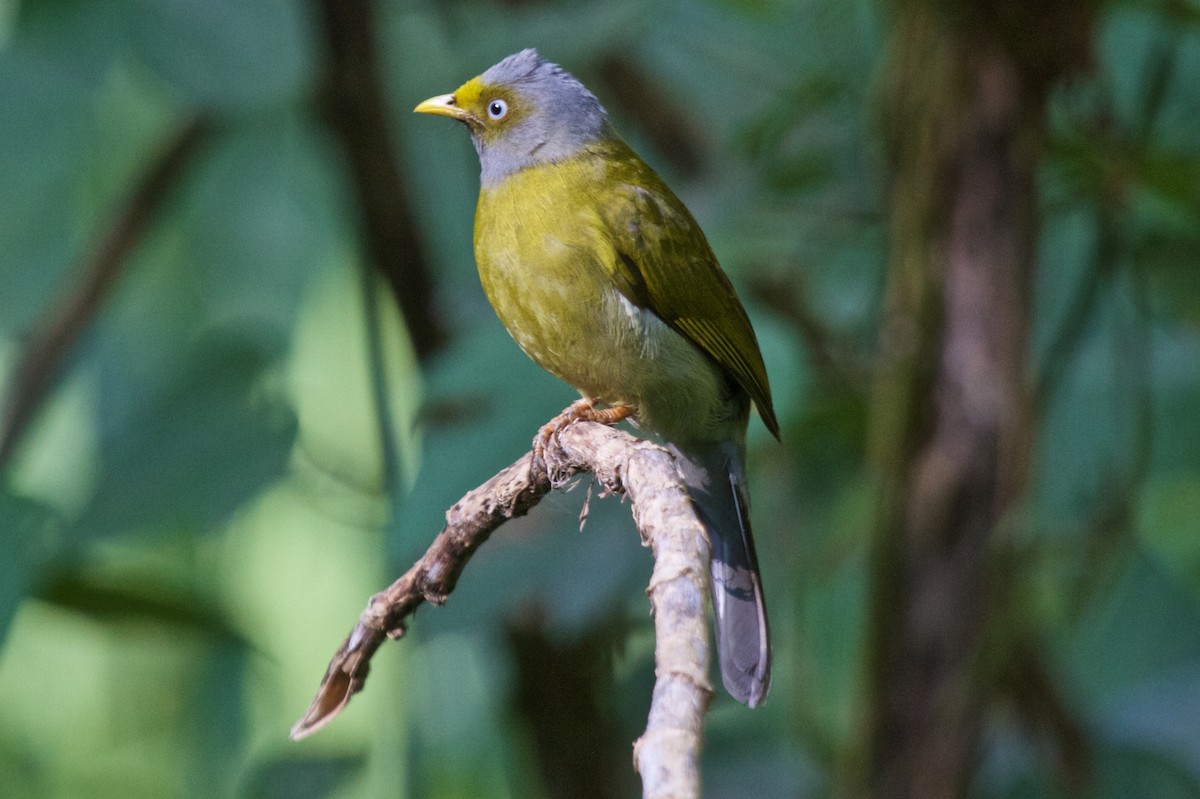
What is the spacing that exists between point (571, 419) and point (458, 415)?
641 millimetres

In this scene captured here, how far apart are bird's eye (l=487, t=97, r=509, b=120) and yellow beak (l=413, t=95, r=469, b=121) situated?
8cm

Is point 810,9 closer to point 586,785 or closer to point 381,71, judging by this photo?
point 381,71

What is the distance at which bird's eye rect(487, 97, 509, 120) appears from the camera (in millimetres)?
3197

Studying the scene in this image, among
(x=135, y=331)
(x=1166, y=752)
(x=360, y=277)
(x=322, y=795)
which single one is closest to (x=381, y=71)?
(x=360, y=277)

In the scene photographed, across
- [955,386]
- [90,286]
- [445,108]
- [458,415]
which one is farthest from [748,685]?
[90,286]

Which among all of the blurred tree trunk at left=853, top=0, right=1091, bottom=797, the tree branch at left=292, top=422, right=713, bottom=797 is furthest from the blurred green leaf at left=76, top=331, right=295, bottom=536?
the blurred tree trunk at left=853, top=0, right=1091, bottom=797

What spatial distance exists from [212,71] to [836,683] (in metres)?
2.50

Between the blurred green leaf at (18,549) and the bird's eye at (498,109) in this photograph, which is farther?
the bird's eye at (498,109)

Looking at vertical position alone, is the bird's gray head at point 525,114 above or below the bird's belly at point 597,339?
above

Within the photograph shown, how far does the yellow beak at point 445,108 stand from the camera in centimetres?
322

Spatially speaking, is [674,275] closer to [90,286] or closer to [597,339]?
[597,339]

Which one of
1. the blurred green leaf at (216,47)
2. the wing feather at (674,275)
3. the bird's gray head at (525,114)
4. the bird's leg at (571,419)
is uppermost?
the blurred green leaf at (216,47)

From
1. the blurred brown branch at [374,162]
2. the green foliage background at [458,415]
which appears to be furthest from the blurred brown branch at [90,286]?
the blurred brown branch at [374,162]

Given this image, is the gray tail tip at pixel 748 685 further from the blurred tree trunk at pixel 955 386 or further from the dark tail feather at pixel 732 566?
the blurred tree trunk at pixel 955 386
